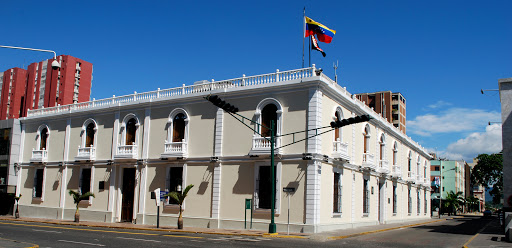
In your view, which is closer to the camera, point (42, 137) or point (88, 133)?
point (88, 133)

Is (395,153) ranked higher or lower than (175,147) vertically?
higher

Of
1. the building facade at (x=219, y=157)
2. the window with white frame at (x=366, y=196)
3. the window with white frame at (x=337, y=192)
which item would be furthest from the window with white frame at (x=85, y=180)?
the window with white frame at (x=366, y=196)

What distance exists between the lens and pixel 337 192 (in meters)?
29.5

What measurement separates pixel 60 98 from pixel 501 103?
102 m

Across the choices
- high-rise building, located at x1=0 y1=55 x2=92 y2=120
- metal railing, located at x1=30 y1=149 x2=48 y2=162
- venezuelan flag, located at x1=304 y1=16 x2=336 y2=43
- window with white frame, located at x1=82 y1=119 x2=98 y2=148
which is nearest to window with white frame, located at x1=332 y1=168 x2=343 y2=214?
venezuelan flag, located at x1=304 y1=16 x2=336 y2=43

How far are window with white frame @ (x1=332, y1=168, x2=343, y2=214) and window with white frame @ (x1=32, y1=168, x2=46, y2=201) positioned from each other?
1012 inches

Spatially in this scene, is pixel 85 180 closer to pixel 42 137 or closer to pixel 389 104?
pixel 42 137

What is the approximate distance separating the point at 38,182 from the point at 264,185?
23.7 meters

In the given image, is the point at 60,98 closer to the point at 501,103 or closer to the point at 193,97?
the point at 193,97

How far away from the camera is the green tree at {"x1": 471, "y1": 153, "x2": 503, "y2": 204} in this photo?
101375mm

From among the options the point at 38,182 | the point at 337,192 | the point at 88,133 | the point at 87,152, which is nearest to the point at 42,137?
the point at 38,182

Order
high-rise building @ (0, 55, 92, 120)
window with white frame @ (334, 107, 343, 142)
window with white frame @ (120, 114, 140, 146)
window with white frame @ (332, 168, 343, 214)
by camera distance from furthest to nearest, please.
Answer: high-rise building @ (0, 55, 92, 120) < window with white frame @ (120, 114, 140, 146) < window with white frame @ (334, 107, 343, 142) < window with white frame @ (332, 168, 343, 214)

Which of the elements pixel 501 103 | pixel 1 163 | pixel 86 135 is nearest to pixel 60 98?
pixel 1 163

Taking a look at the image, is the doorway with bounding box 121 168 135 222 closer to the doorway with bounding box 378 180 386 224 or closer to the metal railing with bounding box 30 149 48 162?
the metal railing with bounding box 30 149 48 162
